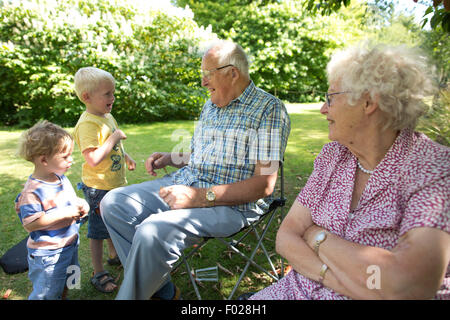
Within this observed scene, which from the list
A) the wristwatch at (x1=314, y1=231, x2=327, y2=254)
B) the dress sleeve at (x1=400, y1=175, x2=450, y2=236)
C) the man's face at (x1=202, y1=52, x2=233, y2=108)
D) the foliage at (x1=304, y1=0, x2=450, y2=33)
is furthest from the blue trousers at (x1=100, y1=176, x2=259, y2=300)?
the foliage at (x1=304, y1=0, x2=450, y2=33)

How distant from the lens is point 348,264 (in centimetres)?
128

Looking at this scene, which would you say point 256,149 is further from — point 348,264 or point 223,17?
point 223,17

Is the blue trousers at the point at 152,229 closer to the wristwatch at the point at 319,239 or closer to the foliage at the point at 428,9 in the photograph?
the wristwatch at the point at 319,239

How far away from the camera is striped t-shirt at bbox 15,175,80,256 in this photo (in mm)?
1887

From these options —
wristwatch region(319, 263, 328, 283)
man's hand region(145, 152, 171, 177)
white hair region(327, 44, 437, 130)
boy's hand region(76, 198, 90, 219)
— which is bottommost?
boy's hand region(76, 198, 90, 219)

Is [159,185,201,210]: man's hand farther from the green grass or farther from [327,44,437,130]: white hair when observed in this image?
[327,44,437,130]: white hair

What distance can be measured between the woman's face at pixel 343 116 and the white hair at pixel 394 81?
49mm

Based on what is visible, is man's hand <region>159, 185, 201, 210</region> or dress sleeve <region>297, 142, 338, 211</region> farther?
man's hand <region>159, 185, 201, 210</region>

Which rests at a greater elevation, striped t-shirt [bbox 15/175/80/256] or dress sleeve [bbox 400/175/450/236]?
dress sleeve [bbox 400/175/450/236]

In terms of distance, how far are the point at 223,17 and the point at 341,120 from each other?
65.1 feet

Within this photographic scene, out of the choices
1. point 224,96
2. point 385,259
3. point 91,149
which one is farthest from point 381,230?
point 91,149

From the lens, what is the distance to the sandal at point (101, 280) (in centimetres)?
250

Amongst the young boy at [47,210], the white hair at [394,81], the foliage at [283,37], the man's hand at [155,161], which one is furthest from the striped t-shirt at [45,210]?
the foliage at [283,37]

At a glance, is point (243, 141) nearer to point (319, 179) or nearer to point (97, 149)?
point (319, 179)
